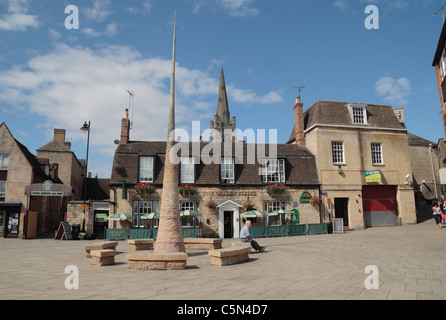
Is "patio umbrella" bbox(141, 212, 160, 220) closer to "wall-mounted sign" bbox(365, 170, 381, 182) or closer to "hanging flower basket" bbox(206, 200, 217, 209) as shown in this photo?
"hanging flower basket" bbox(206, 200, 217, 209)

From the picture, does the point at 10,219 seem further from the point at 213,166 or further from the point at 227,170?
the point at 227,170

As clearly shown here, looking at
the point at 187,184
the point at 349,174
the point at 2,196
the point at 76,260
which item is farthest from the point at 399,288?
the point at 2,196

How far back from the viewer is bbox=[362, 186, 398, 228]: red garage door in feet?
88.4

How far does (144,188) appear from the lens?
2289 centimetres

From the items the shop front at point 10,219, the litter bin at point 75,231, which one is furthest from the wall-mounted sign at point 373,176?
the shop front at point 10,219

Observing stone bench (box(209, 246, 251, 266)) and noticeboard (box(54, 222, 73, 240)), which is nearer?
stone bench (box(209, 246, 251, 266))

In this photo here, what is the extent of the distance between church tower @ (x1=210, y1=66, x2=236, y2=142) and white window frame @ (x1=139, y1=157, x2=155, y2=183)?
1789 inches

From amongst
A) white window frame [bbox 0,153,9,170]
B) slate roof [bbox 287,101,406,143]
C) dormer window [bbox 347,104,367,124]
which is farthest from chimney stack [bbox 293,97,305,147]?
white window frame [bbox 0,153,9,170]

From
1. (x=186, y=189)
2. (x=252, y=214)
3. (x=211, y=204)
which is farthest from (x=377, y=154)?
(x=186, y=189)

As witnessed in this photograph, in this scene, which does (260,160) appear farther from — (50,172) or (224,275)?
(50,172)

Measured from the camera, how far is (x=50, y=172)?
30.8 m

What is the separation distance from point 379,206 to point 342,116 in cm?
862

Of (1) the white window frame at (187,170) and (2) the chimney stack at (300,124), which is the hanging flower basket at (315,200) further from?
(1) the white window frame at (187,170)
